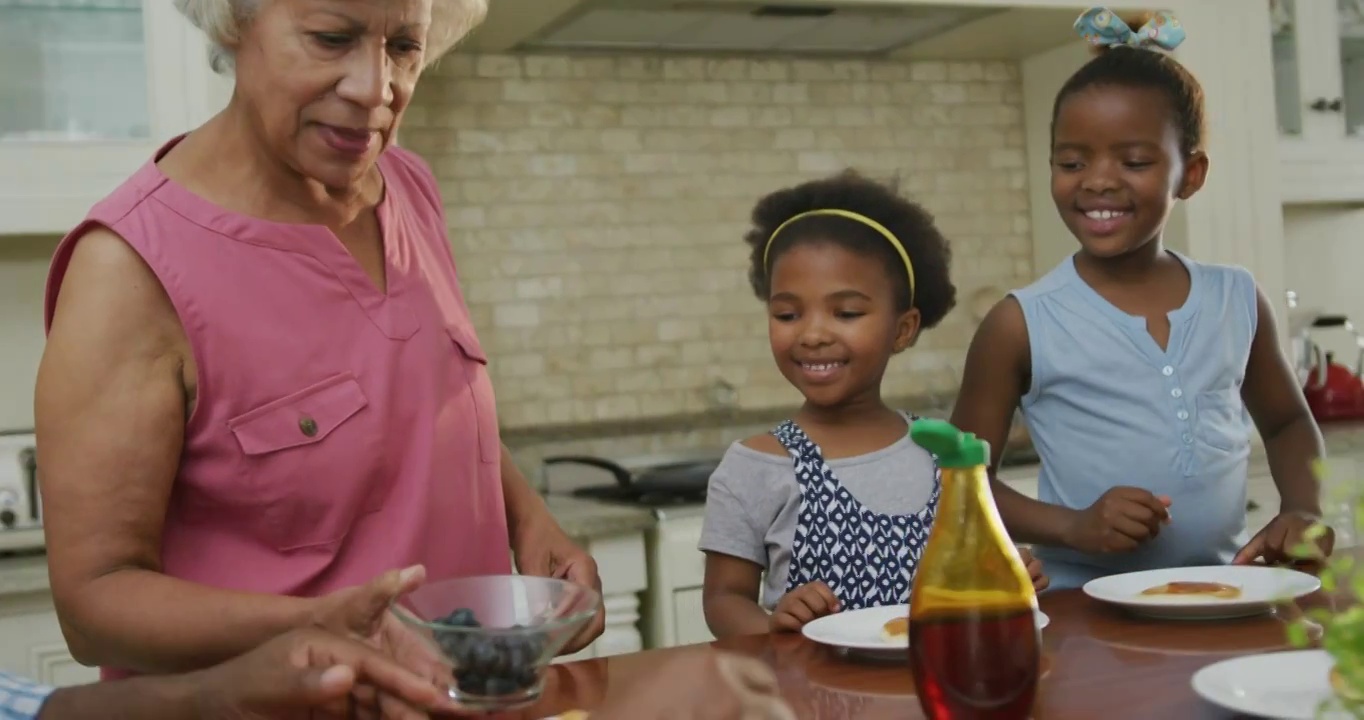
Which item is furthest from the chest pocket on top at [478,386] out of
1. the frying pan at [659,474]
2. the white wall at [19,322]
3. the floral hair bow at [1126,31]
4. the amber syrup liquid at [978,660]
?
the white wall at [19,322]

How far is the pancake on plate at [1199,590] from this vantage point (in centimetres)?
128

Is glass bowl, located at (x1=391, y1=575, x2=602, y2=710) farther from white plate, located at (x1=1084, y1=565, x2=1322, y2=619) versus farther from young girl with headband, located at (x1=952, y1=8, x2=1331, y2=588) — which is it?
young girl with headband, located at (x1=952, y1=8, x2=1331, y2=588)

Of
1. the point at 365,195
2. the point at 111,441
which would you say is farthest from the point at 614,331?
the point at 111,441

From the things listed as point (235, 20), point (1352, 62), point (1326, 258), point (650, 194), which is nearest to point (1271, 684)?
point (235, 20)

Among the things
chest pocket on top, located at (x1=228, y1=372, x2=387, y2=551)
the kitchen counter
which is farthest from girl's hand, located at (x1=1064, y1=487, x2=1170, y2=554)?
the kitchen counter

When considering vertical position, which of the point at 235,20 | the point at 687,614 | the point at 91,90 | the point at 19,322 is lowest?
the point at 687,614

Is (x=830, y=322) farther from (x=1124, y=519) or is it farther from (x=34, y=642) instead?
(x=34, y=642)

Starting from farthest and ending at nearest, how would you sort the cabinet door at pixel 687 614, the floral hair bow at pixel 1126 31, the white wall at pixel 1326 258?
the white wall at pixel 1326 258, the cabinet door at pixel 687 614, the floral hair bow at pixel 1126 31

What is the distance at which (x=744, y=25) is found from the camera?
315 centimetres

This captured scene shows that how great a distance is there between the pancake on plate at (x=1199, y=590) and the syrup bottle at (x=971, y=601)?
1.35 feet

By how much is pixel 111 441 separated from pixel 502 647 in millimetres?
374

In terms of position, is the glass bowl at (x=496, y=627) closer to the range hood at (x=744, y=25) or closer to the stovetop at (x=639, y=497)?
the stovetop at (x=639, y=497)

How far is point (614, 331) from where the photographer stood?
334 centimetres

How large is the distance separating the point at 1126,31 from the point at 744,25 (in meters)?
1.33
